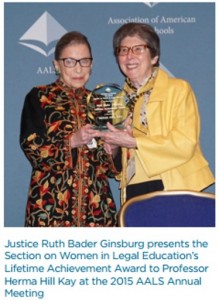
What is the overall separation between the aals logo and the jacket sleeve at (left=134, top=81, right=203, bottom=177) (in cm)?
61

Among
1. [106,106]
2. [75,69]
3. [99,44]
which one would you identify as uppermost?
[99,44]

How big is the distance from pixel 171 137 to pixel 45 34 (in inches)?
30.1

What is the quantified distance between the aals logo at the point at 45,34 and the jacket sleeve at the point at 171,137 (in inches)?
24.0

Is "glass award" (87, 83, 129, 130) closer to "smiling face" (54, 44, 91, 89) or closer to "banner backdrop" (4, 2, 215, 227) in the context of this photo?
"smiling face" (54, 44, 91, 89)

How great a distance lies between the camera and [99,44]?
216cm

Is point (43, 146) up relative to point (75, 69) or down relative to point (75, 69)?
down

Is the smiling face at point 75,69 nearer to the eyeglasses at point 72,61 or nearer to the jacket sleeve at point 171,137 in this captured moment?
the eyeglasses at point 72,61

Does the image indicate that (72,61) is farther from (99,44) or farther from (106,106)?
(99,44)

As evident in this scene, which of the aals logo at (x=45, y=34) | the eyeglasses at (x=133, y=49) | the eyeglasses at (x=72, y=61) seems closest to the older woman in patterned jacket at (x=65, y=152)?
the eyeglasses at (x=72, y=61)

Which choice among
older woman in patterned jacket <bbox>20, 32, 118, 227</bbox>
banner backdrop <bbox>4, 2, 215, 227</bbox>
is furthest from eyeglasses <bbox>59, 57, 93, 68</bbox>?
banner backdrop <bbox>4, 2, 215, 227</bbox>

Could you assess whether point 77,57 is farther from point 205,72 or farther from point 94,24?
point 205,72

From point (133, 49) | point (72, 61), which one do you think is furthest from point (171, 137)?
point (72, 61)

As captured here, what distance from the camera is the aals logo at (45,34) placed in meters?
2.15

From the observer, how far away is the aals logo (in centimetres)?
215
